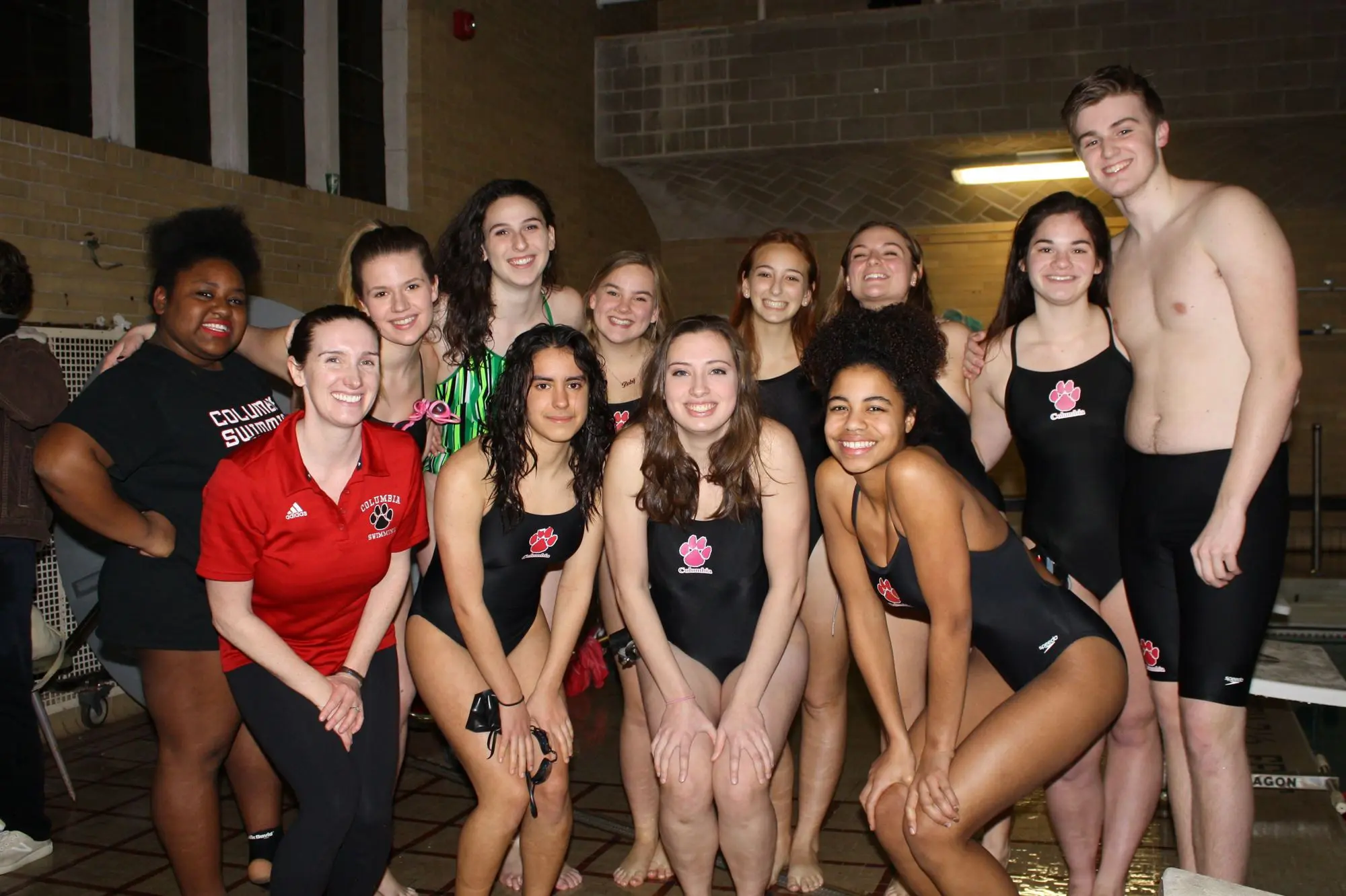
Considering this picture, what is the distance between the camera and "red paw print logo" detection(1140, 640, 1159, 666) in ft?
9.84

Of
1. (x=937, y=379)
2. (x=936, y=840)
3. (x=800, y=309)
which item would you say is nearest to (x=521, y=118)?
(x=800, y=309)

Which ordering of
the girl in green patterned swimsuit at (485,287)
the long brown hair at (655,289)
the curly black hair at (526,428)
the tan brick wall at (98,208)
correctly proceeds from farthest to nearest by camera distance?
the tan brick wall at (98,208) → the long brown hair at (655,289) → the girl in green patterned swimsuit at (485,287) → the curly black hair at (526,428)

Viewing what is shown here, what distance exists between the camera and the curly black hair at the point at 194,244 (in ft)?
10.5

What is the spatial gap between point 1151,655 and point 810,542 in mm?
1016

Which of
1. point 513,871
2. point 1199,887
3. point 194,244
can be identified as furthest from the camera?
point 513,871

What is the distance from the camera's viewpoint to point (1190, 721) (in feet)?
9.32

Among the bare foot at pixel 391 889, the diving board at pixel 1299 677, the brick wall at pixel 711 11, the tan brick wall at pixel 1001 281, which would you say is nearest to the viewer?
the bare foot at pixel 391 889

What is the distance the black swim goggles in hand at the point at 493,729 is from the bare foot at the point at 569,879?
1.68ft

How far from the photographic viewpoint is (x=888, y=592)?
2.93 m

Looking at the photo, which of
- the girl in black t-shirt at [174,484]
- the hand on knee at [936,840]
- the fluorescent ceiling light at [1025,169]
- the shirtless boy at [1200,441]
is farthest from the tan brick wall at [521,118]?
the hand on knee at [936,840]

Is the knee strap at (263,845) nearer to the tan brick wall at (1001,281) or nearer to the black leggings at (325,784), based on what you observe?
the black leggings at (325,784)

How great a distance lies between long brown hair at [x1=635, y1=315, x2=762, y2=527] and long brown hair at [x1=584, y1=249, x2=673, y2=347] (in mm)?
640

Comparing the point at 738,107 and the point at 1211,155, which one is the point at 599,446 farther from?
the point at 1211,155

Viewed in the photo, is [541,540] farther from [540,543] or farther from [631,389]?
[631,389]
